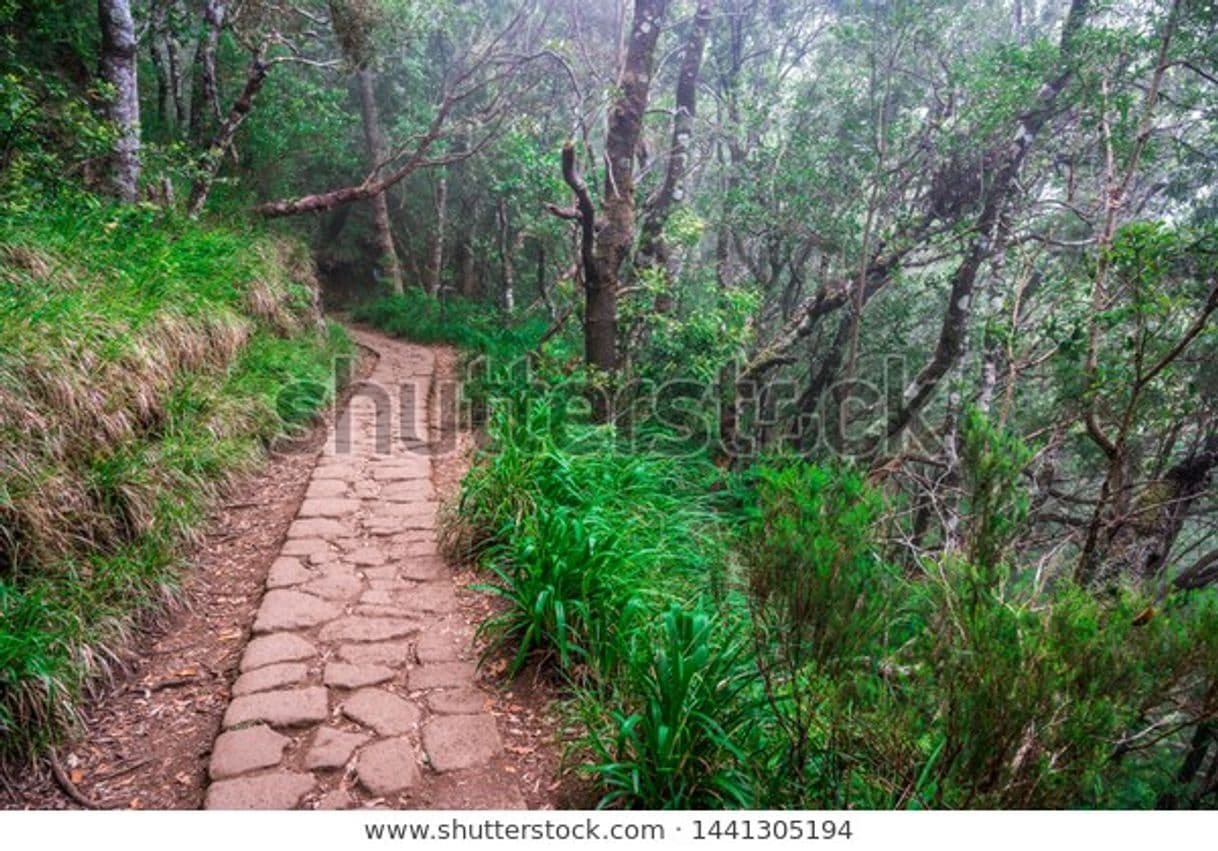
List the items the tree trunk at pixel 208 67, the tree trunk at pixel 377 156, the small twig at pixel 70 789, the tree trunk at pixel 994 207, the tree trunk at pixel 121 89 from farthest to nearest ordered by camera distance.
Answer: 1. the tree trunk at pixel 377 156
2. the tree trunk at pixel 208 67
3. the tree trunk at pixel 994 207
4. the tree trunk at pixel 121 89
5. the small twig at pixel 70 789

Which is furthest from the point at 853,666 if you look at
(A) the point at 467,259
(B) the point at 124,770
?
(A) the point at 467,259

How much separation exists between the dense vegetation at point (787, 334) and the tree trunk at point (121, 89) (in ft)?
0.10

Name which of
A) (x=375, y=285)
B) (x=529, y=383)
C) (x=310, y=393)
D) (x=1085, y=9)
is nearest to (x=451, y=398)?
(x=310, y=393)

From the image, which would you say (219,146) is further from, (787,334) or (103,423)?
(787,334)

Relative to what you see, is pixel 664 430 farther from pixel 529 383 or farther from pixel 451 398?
pixel 451 398

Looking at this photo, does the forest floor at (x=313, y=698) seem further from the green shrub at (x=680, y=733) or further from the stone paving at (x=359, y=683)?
the green shrub at (x=680, y=733)

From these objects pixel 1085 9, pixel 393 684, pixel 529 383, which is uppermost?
pixel 1085 9

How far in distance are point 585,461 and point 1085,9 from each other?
631 centimetres

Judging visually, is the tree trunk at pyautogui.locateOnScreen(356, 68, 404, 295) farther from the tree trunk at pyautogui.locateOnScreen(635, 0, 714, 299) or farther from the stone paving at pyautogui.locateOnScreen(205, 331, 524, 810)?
the stone paving at pyautogui.locateOnScreen(205, 331, 524, 810)

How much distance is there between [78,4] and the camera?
23.3 feet

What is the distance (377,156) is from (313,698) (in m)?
11.7

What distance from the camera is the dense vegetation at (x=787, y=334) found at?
2023 mm

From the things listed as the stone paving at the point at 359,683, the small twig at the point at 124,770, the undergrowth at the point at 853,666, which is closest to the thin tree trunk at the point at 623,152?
the stone paving at the point at 359,683

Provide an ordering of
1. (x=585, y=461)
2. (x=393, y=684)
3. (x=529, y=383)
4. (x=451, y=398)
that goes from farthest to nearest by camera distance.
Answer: (x=451, y=398), (x=529, y=383), (x=585, y=461), (x=393, y=684)
